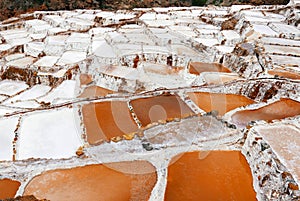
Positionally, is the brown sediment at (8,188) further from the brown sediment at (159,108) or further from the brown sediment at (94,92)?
the brown sediment at (94,92)

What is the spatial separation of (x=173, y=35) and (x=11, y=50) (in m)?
7.54

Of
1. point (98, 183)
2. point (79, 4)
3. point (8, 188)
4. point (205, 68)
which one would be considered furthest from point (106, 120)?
point (79, 4)

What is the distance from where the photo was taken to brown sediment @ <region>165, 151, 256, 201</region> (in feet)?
14.8

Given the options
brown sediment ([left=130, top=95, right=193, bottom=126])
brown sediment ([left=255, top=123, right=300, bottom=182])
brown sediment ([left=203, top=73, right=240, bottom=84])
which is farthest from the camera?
brown sediment ([left=203, top=73, right=240, bottom=84])

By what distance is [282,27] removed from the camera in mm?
12734

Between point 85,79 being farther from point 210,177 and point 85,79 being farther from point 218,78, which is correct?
point 210,177

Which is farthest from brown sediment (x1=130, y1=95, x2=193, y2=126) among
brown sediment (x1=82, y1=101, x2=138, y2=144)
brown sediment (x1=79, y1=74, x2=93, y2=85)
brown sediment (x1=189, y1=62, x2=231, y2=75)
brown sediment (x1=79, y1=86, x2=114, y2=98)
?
brown sediment (x1=79, y1=74, x2=93, y2=85)

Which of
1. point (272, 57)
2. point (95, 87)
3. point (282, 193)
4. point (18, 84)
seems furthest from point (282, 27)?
point (18, 84)

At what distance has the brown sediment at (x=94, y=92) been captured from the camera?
32.2 ft

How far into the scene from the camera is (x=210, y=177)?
4.85m

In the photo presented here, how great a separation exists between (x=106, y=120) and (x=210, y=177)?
2931mm

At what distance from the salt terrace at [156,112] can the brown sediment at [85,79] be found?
0.08 meters

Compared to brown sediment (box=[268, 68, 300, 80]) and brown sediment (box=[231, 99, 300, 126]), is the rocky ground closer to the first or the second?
brown sediment (box=[268, 68, 300, 80])

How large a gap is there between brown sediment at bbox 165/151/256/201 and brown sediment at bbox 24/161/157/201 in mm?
395
